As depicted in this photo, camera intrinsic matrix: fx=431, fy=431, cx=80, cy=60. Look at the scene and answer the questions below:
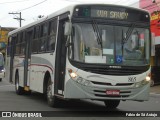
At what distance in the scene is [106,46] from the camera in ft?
41.9

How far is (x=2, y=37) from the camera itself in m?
79.9

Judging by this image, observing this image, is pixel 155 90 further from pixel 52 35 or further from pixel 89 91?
pixel 89 91

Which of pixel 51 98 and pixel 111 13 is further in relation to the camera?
pixel 51 98

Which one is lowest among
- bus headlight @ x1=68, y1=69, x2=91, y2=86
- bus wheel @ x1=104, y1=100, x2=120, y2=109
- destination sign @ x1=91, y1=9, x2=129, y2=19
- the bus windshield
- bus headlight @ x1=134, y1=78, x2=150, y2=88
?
bus wheel @ x1=104, y1=100, x2=120, y2=109

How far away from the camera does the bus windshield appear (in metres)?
12.7

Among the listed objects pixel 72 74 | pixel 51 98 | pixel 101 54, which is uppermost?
pixel 101 54

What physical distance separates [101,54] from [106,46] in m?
0.29

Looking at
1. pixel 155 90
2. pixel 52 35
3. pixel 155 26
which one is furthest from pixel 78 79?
pixel 155 26

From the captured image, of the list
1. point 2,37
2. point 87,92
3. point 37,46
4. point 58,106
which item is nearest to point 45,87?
point 58,106

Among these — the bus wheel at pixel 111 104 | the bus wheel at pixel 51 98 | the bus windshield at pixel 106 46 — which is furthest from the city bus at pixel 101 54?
the bus wheel at pixel 111 104

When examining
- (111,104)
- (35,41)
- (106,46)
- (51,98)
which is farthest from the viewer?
(35,41)

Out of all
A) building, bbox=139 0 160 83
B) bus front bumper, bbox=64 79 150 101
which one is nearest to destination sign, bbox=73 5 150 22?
bus front bumper, bbox=64 79 150 101

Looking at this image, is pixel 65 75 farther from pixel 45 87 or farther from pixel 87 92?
pixel 45 87

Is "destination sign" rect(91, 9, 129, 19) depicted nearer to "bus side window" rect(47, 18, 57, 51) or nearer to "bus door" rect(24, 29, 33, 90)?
"bus side window" rect(47, 18, 57, 51)
